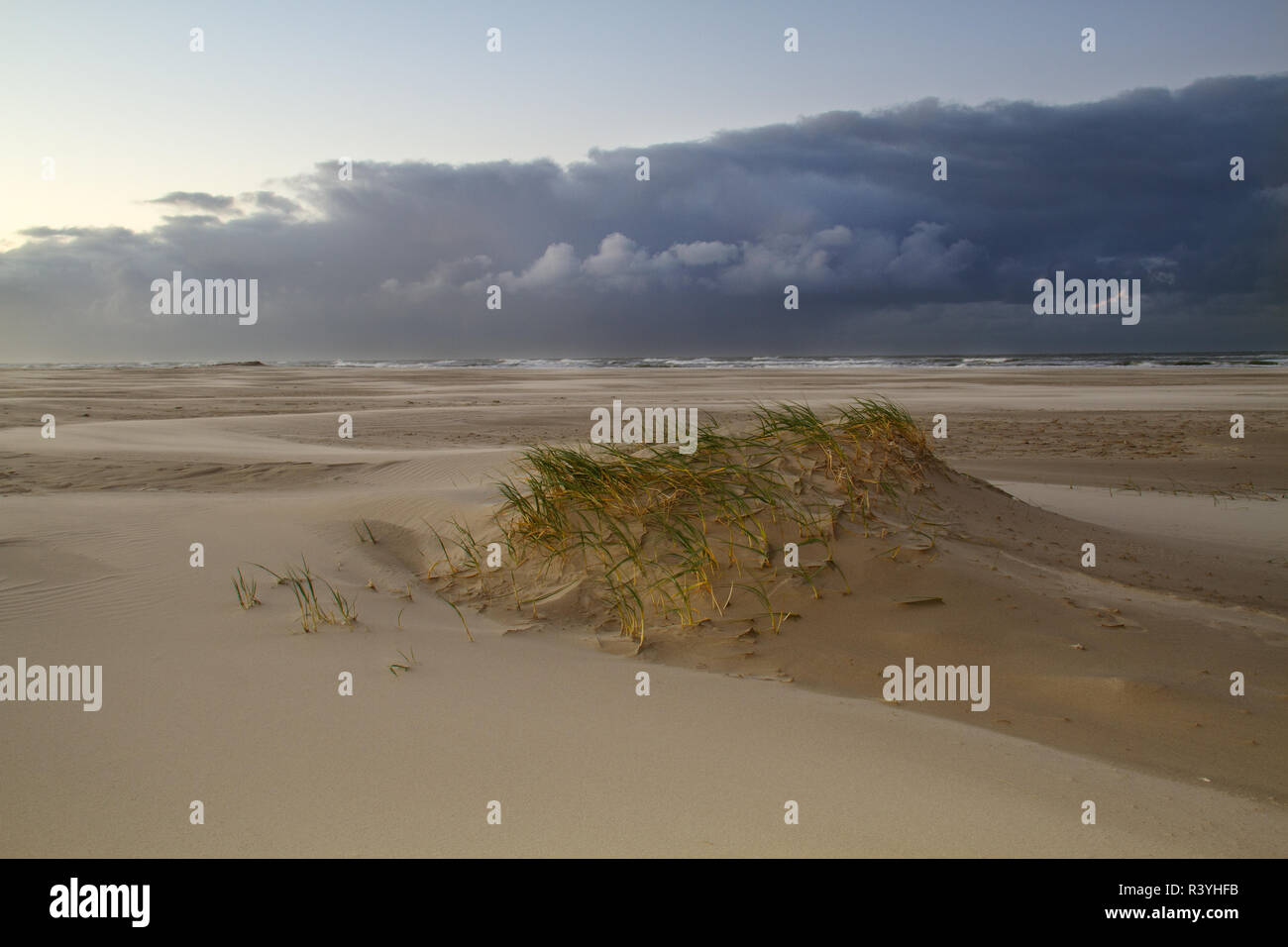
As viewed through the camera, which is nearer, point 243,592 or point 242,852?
point 242,852

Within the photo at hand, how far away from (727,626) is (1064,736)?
4.84 ft

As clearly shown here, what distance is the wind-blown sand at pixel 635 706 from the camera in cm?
215

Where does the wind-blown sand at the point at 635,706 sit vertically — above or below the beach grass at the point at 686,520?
below

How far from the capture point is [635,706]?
2.97 m

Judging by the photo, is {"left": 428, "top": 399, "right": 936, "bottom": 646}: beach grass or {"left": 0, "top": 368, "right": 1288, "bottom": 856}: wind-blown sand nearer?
{"left": 0, "top": 368, "right": 1288, "bottom": 856}: wind-blown sand

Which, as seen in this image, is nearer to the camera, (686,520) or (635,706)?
(635,706)

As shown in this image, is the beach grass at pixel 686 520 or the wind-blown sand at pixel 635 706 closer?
the wind-blown sand at pixel 635 706

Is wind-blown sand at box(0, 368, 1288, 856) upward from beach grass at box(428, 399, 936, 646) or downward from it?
downward

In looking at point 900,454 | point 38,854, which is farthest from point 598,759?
point 900,454

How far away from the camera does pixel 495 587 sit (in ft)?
14.2

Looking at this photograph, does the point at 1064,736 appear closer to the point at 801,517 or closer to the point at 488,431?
the point at 801,517

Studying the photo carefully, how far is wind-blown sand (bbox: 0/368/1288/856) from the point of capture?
7.07ft

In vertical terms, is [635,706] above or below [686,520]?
below
